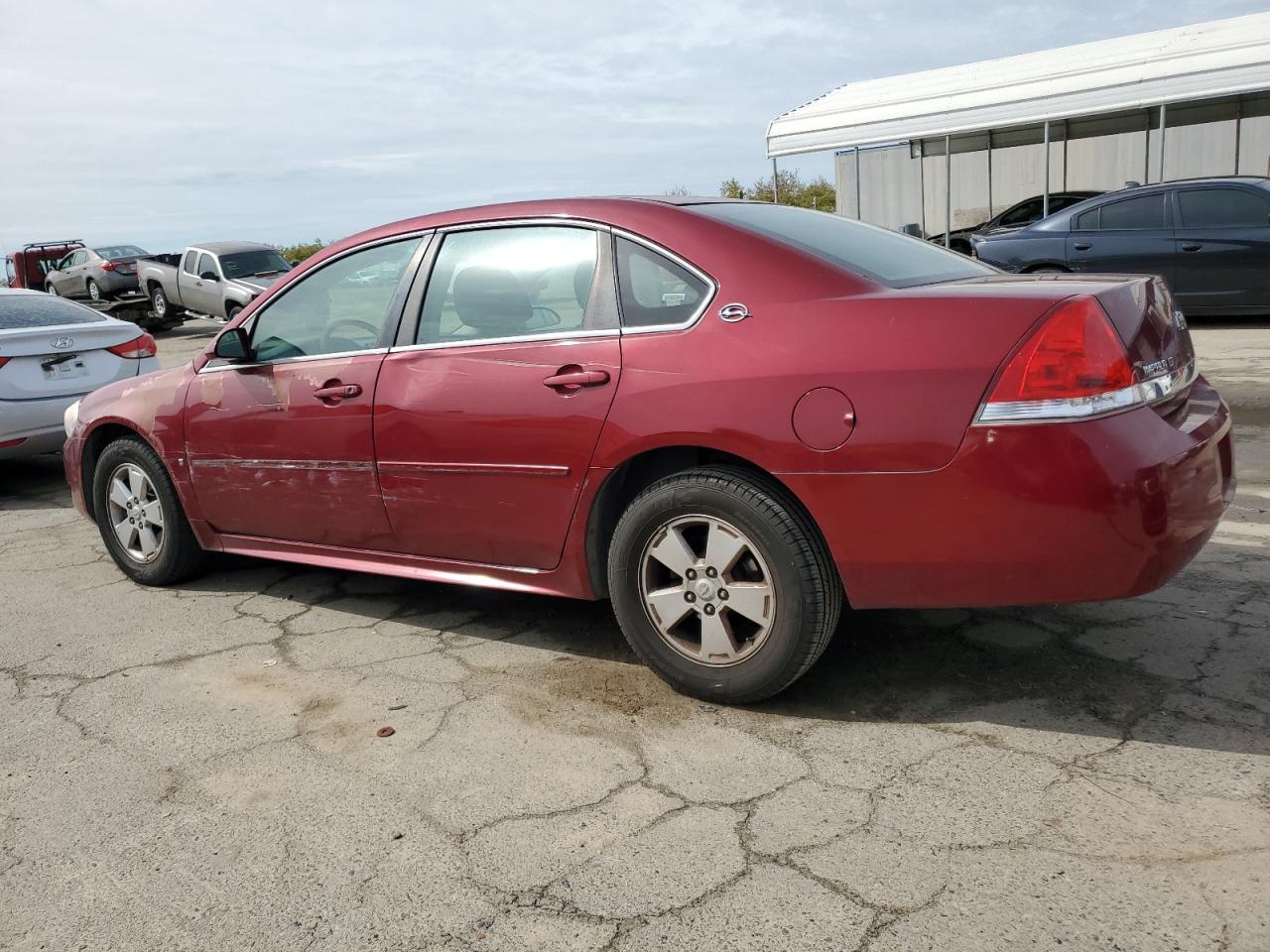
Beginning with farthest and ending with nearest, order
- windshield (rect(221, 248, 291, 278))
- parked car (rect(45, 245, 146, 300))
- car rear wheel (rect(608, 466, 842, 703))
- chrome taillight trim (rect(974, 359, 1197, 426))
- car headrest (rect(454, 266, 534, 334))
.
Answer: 1. parked car (rect(45, 245, 146, 300))
2. windshield (rect(221, 248, 291, 278))
3. car headrest (rect(454, 266, 534, 334))
4. car rear wheel (rect(608, 466, 842, 703))
5. chrome taillight trim (rect(974, 359, 1197, 426))

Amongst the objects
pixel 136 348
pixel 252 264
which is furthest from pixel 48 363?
pixel 252 264

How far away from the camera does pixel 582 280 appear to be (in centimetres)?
346

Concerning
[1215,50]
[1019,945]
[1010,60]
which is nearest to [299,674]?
[1019,945]

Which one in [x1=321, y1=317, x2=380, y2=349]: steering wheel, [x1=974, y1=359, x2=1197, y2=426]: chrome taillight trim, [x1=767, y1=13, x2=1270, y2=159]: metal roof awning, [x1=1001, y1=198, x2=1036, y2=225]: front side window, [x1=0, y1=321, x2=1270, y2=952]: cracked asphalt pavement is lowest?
[x1=0, y1=321, x2=1270, y2=952]: cracked asphalt pavement

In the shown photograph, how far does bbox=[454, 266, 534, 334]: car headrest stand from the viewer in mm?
3596

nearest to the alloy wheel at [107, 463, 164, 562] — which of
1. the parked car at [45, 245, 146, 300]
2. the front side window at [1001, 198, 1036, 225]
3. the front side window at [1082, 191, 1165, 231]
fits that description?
the front side window at [1082, 191, 1165, 231]

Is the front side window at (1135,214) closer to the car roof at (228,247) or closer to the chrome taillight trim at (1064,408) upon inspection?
the chrome taillight trim at (1064,408)

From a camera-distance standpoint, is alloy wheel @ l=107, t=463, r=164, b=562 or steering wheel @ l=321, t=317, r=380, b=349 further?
alloy wheel @ l=107, t=463, r=164, b=562

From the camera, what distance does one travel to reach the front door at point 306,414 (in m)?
3.91

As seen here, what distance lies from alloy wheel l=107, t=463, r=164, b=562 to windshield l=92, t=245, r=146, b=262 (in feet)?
72.2

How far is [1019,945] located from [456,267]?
8.84 feet

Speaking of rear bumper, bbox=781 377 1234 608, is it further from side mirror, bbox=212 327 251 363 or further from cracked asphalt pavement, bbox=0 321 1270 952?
side mirror, bbox=212 327 251 363

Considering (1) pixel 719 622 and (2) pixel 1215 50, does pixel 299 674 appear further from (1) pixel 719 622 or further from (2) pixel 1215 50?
(2) pixel 1215 50

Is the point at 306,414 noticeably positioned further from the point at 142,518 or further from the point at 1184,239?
the point at 1184,239
